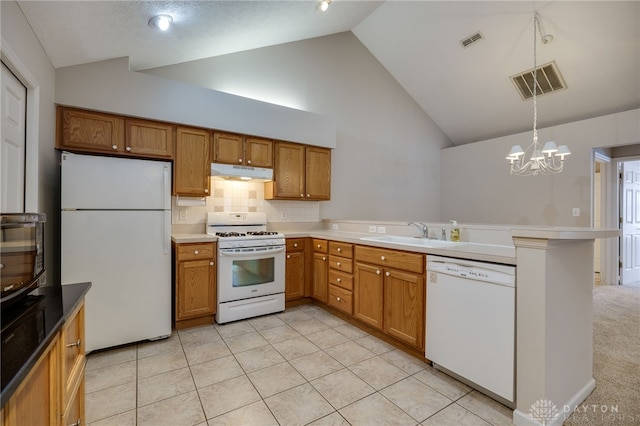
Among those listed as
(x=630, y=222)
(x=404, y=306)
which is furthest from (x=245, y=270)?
(x=630, y=222)

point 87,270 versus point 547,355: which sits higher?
point 87,270

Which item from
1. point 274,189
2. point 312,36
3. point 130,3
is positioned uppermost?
point 312,36

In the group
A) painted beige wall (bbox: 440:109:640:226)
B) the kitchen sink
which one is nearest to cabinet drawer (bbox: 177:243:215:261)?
the kitchen sink

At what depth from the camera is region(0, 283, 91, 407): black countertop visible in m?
0.66

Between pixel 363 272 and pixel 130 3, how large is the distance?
2.77 metres

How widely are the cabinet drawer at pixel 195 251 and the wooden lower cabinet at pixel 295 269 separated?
0.91 m

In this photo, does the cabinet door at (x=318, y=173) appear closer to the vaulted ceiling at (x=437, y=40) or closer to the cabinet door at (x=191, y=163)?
the cabinet door at (x=191, y=163)

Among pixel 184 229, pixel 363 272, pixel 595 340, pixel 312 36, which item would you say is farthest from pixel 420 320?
pixel 312 36

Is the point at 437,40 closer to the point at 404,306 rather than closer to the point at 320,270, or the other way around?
the point at 320,270

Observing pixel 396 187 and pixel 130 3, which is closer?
pixel 130 3

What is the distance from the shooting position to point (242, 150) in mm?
3475

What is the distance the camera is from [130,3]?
6.53 feet

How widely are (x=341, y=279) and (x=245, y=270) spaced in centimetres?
105

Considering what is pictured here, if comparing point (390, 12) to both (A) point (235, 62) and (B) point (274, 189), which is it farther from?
(B) point (274, 189)
